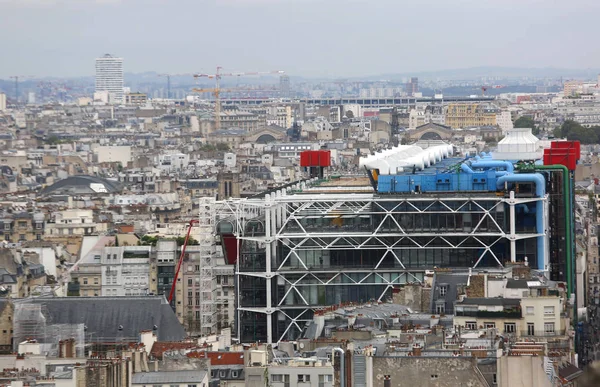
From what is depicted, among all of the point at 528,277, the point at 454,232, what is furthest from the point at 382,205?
the point at 528,277

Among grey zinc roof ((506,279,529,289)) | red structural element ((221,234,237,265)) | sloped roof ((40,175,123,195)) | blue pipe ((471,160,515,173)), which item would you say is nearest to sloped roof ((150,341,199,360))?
grey zinc roof ((506,279,529,289))

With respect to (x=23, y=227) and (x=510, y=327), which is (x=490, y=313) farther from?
(x=23, y=227)

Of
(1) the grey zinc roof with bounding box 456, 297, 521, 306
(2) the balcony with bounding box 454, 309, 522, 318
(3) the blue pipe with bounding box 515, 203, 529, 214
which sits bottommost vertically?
(2) the balcony with bounding box 454, 309, 522, 318

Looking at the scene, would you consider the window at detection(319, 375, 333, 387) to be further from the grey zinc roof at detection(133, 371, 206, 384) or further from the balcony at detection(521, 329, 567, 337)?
the balcony at detection(521, 329, 567, 337)

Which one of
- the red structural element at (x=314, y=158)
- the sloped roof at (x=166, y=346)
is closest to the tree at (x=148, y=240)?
the red structural element at (x=314, y=158)

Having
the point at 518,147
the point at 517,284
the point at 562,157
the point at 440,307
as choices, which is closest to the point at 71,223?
the point at 518,147

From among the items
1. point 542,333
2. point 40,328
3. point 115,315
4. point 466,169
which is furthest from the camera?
point 466,169
